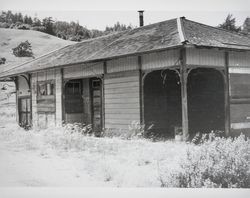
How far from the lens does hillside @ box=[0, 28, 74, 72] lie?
13.4 meters

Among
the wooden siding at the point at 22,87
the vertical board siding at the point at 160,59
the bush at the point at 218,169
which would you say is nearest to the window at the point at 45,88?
the wooden siding at the point at 22,87

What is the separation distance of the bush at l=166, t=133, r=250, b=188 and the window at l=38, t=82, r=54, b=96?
1289cm

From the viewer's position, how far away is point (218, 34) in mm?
15961

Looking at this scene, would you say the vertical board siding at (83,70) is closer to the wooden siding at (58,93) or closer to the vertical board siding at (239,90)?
the wooden siding at (58,93)

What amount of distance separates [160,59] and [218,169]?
6.55 meters

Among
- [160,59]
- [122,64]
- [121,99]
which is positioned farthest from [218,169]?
[122,64]

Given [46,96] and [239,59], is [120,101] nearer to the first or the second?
[239,59]

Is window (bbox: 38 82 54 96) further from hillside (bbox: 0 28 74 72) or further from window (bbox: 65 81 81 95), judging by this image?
hillside (bbox: 0 28 74 72)

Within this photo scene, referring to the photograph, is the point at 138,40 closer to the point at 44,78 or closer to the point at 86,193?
the point at 44,78

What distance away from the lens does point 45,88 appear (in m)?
21.5

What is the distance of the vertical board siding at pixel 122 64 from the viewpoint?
15666 millimetres

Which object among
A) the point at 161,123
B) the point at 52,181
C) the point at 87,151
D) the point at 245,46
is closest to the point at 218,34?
the point at 245,46

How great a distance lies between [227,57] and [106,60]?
4774 mm

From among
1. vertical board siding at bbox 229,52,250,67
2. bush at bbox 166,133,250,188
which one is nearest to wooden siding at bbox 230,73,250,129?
vertical board siding at bbox 229,52,250,67
